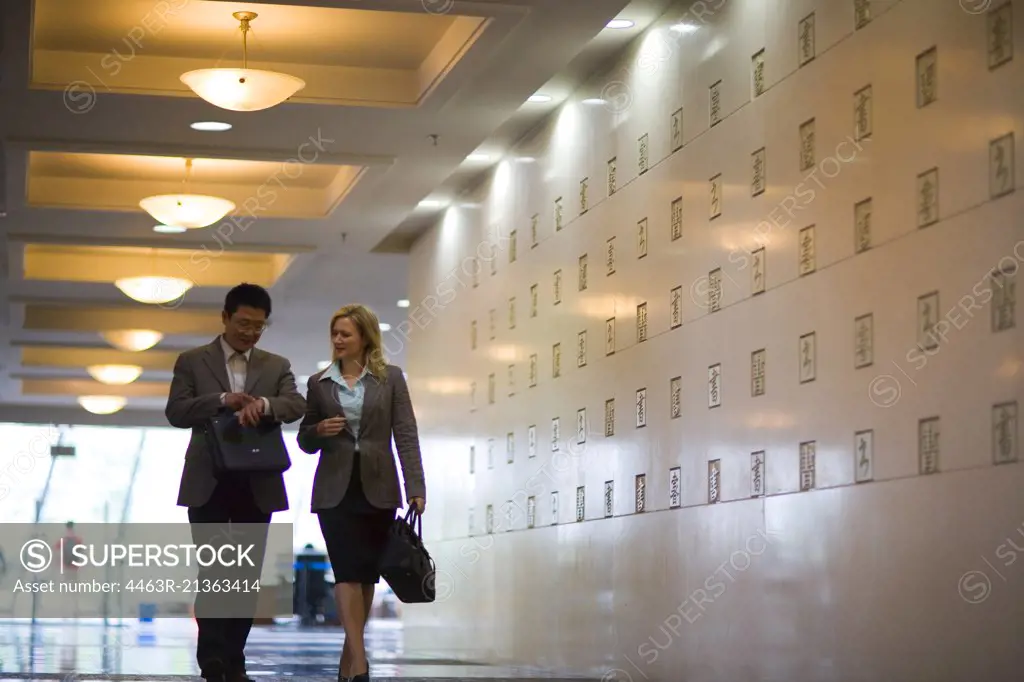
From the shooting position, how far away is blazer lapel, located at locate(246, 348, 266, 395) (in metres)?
5.70

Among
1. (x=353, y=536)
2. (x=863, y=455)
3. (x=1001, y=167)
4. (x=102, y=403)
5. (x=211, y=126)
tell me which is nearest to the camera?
(x=1001, y=167)

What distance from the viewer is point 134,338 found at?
18.6 m

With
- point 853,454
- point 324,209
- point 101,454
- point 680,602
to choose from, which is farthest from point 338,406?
point 101,454

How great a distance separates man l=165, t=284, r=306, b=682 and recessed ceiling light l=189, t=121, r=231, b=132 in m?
5.37

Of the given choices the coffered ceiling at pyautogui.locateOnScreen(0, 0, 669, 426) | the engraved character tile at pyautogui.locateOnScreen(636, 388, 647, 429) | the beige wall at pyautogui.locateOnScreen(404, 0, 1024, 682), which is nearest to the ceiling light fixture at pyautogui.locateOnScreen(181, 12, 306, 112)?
the coffered ceiling at pyautogui.locateOnScreen(0, 0, 669, 426)

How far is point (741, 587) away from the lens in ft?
25.2

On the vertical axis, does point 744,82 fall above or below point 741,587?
above

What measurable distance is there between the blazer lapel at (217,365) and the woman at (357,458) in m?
0.37

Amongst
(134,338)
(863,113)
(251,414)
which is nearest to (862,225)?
(863,113)

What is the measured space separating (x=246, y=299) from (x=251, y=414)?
0.48m

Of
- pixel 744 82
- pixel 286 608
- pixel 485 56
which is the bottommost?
pixel 286 608

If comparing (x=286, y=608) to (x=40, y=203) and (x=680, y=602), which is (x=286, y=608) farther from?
(x=680, y=602)

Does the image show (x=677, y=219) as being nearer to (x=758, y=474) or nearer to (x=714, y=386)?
(x=714, y=386)

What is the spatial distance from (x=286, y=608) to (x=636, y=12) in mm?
20698
